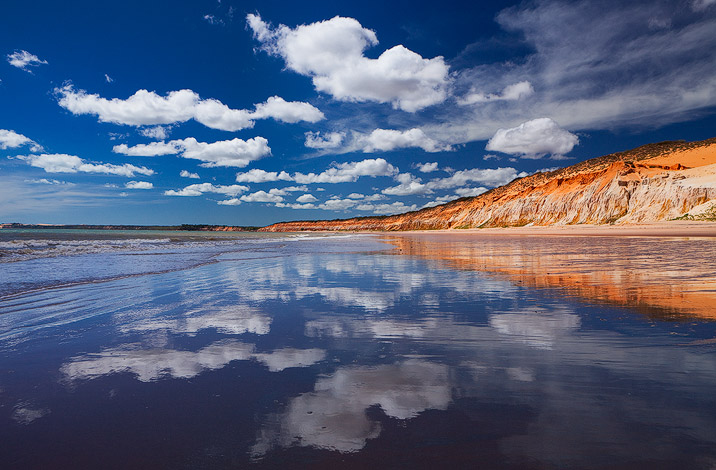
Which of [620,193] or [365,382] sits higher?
[620,193]

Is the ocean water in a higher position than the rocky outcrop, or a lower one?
lower

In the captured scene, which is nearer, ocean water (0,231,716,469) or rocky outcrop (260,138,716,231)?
ocean water (0,231,716,469)

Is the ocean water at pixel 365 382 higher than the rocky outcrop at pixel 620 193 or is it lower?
lower

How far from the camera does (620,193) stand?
60.0 m

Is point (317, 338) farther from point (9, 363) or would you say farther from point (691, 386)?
point (691, 386)

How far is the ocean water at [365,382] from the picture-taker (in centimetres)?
241

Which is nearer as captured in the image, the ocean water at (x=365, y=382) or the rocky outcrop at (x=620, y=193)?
the ocean water at (x=365, y=382)

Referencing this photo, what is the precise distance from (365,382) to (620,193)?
7198 centimetres

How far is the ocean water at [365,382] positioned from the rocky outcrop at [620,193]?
168ft

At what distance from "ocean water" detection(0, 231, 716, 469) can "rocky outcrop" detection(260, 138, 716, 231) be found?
51.1m

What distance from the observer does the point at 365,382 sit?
3.50m

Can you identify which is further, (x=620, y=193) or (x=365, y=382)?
(x=620, y=193)

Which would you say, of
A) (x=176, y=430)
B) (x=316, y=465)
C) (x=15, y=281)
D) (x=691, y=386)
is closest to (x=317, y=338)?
(x=176, y=430)

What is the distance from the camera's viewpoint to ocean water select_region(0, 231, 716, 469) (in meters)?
2.41
